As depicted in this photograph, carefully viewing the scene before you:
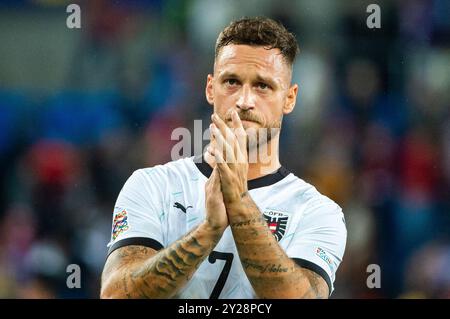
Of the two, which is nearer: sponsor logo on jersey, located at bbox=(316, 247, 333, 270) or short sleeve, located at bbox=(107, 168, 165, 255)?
short sleeve, located at bbox=(107, 168, 165, 255)

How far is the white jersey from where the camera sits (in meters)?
3.75

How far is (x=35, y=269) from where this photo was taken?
263 inches

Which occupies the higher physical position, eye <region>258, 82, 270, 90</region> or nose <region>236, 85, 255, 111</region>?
eye <region>258, 82, 270, 90</region>

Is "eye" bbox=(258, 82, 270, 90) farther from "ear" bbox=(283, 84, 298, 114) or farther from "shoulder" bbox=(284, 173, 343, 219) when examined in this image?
"shoulder" bbox=(284, 173, 343, 219)

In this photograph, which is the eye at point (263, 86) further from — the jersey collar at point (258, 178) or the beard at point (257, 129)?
the jersey collar at point (258, 178)

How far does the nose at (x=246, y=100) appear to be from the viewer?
12.5ft

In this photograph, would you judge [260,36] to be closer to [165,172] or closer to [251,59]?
[251,59]

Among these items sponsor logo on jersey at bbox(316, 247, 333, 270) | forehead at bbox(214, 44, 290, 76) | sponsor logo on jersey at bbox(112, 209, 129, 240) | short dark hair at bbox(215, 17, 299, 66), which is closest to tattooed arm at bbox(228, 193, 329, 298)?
sponsor logo on jersey at bbox(316, 247, 333, 270)

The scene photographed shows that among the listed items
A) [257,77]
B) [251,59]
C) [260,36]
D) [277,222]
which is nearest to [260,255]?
[277,222]

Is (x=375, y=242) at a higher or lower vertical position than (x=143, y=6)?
lower

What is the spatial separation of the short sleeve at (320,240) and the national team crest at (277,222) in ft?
0.25

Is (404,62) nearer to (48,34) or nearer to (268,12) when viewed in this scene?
(268,12)

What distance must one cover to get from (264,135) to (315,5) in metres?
4.43
